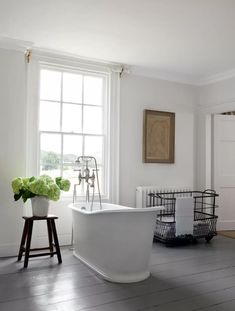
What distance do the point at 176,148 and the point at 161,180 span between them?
0.60 m

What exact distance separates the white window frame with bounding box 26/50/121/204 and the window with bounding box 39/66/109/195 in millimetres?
43

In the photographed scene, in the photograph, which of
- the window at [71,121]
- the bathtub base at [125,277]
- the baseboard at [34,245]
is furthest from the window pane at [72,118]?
the bathtub base at [125,277]

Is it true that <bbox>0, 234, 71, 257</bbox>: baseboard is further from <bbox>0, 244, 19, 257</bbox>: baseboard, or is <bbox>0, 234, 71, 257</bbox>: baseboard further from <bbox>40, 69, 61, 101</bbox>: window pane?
<bbox>40, 69, 61, 101</bbox>: window pane

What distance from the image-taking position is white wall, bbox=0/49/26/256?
3.78m

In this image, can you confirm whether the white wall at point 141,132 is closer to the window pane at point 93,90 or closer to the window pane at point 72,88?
the window pane at point 93,90

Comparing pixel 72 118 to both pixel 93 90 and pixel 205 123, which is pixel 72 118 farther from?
pixel 205 123

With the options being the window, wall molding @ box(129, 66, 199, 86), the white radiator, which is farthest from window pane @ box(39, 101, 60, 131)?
the white radiator

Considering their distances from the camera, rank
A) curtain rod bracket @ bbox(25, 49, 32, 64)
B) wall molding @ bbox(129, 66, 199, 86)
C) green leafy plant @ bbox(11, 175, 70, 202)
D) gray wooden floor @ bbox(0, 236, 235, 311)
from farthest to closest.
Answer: wall molding @ bbox(129, 66, 199, 86)
curtain rod bracket @ bbox(25, 49, 32, 64)
green leafy plant @ bbox(11, 175, 70, 202)
gray wooden floor @ bbox(0, 236, 235, 311)

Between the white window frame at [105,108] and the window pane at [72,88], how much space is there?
10 cm

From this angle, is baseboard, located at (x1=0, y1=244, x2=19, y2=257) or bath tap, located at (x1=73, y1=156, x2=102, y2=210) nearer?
baseboard, located at (x1=0, y1=244, x2=19, y2=257)

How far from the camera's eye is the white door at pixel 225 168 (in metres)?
5.37

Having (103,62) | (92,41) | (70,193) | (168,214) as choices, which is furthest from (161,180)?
(92,41)

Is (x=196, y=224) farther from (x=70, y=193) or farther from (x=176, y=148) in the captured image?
(x=70, y=193)

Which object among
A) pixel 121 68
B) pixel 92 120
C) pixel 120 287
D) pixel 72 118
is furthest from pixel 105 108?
pixel 120 287
